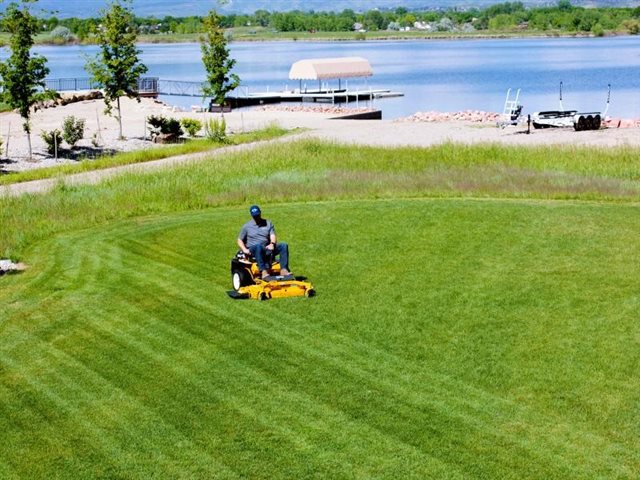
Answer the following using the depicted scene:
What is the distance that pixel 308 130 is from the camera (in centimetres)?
5150

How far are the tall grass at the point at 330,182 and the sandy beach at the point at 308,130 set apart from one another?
270 inches

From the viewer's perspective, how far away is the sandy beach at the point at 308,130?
4366 cm

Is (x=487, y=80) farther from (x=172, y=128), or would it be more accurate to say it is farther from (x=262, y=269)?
(x=262, y=269)

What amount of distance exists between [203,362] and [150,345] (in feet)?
3.78


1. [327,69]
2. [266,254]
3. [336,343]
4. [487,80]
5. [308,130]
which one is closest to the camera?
[336,343]

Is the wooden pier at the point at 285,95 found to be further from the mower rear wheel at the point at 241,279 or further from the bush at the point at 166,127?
the mower rear wheel at the point at 241,279

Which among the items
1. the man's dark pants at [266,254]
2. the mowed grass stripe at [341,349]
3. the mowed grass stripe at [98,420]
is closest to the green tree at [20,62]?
the mowed grass stripe at [341,349]

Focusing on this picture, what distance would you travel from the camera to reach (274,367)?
13.6 m

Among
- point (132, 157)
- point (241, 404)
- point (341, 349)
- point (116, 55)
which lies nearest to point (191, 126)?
point (116, 55)

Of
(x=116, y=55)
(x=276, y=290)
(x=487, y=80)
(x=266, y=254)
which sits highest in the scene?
(x=116, y=55)

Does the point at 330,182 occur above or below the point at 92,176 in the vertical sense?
above

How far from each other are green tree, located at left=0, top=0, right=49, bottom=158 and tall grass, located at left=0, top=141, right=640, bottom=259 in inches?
484

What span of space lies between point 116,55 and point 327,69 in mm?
28532

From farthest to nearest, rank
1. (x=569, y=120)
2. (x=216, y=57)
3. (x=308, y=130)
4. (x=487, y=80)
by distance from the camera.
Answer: (x=487, y=80)
(x=216, y=57)
(x=308, y=130)
(x=569, y=120)
